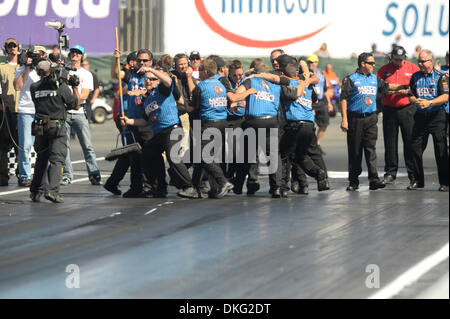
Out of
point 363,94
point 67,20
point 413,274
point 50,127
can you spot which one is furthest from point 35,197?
point 67,20

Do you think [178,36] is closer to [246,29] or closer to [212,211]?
[246,29]

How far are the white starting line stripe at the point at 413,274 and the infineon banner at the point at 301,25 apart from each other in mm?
29422

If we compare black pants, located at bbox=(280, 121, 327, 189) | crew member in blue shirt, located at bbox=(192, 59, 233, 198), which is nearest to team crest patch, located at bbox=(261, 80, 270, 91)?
crew member in blue shirt, located at bbox=(192, 59, 233, 198)

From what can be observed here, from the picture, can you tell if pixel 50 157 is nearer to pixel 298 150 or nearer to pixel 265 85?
pixel 265 85

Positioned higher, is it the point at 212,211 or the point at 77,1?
the point at 77,1

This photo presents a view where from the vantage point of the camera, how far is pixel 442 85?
53.2ft

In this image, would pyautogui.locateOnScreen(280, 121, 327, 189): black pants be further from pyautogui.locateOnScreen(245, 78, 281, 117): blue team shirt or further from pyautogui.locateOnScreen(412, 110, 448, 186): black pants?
pyautogui.locateOnScreen(412, 110, 448, 186): black pants

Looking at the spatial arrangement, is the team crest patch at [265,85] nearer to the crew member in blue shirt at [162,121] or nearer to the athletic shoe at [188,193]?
the crew member in blue shirt at [162,121]

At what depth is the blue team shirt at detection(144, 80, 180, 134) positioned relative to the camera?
15.7 m

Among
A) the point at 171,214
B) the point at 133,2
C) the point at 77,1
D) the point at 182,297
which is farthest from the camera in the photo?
the point at 133,2

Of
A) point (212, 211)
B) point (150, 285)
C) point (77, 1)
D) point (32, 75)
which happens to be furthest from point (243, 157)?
point (77, 1)

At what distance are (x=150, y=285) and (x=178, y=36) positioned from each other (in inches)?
1222
